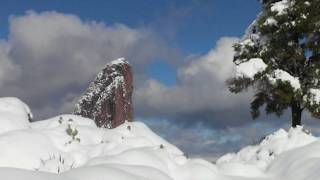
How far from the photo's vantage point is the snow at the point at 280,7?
24877mm

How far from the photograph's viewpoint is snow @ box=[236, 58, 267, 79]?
23.6 meters

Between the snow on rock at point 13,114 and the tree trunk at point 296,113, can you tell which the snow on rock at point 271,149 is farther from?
the tree trunk at point 296,113

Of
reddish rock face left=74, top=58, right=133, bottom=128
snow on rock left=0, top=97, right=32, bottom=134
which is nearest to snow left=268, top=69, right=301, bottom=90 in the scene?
reddish rock face left=74, top=58, right=133, bottom=128

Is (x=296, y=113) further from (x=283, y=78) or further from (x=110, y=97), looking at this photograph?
(x=110, y=97)

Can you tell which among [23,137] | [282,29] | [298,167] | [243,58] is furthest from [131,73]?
A: [298,167]

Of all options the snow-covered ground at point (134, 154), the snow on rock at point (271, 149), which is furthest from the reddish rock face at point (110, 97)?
the snow on rock at point (271, 149)

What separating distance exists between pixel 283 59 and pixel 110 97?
26.8 feet

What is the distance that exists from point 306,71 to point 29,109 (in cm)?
1430

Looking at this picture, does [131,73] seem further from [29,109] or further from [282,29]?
[29,109]

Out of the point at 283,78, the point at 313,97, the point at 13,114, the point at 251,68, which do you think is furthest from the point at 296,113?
the point at 13,114

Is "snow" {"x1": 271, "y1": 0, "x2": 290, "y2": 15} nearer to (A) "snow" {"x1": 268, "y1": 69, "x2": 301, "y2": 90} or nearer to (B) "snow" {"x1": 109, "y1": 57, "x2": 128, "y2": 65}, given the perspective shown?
(A) "snow" {"x1": 268, "y1": 69, "x2": 301, "y2": 90}

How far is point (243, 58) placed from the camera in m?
25.3

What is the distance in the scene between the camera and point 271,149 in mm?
11320

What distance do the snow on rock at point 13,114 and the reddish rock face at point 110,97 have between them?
791 centimetres
